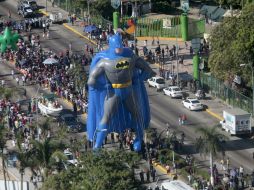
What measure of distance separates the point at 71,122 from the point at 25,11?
3803 cm

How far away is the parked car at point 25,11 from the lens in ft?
443

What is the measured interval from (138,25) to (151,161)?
4168cm

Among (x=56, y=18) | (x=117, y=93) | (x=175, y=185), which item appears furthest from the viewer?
(x=56, y=18)

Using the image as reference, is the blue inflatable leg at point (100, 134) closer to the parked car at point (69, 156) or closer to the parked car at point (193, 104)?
the parked car at point (69, 156)

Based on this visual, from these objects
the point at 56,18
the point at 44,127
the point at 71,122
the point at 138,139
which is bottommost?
the point at 71,122

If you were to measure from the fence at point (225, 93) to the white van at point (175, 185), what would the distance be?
67.5 feet

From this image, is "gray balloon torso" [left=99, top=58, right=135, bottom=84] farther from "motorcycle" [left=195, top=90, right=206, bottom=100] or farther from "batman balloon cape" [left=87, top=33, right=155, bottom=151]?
"motorcycle" [left=195, top=90, right=206, bottom=100]

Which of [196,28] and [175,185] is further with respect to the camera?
[196,28]

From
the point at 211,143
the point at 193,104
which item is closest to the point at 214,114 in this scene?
the point at 193,104

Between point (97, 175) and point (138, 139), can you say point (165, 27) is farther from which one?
point (97, 175)

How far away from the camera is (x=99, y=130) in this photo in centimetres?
9025

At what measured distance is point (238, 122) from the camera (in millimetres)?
94938

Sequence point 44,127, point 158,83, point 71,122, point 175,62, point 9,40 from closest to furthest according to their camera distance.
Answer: point 44,127 < point 71,122 < point 158,83 < point 9,40 < point 175,62

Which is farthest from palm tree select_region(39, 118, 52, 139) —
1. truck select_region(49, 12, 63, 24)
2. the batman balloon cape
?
truck select_region(49, 12, 63, 24)
